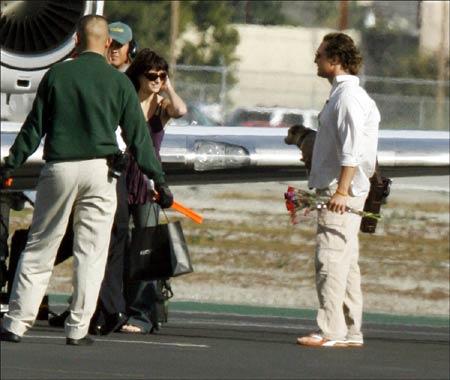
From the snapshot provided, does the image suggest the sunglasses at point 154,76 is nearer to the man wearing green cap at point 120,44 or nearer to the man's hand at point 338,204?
the man wearing green cap at point 120,44

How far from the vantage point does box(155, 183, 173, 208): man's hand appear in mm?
8070

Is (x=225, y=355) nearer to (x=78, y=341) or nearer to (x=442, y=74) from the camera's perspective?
(x=78, y=341)

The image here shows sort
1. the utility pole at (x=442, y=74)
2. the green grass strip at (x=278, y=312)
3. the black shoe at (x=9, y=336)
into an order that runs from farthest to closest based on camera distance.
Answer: the utility pole at (x=442, y=74), the green grass strip at (x=278, y=312), the black shoe at (x=9, y=336)

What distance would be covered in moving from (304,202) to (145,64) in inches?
45.4

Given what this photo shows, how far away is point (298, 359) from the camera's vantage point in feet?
31.5

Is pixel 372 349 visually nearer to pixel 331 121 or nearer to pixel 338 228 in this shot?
pixel 338 228

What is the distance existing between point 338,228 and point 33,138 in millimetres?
2728

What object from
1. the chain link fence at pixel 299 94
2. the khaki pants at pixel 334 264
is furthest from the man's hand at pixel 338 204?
the chain link fence at pixel 299 94

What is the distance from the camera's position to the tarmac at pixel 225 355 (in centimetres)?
896

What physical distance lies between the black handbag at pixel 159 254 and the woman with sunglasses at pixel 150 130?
493mm

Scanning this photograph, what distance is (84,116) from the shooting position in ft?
24.9

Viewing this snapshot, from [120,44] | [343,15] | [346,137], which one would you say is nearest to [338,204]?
[346,137]

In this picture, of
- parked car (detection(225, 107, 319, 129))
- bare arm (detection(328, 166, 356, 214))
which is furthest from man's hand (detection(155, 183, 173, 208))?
parked car (detection(225, 107, 319, 129))

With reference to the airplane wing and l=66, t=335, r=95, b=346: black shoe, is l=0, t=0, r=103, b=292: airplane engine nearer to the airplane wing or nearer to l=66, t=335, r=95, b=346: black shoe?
the airplane wing
